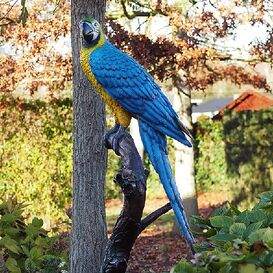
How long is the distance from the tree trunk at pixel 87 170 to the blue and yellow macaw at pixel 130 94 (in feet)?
5.32

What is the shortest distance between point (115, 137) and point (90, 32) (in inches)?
22.9

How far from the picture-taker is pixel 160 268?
809 centimetres

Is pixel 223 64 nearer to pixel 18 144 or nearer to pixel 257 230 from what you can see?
pixel 18 144

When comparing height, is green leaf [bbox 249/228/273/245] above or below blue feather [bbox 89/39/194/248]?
below

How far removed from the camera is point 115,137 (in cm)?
322

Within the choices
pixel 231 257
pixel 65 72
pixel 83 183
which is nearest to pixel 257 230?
pixel 231 257

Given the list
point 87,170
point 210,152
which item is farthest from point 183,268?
point 210,152

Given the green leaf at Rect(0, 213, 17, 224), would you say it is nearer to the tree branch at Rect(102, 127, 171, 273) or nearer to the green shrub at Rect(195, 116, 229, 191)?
the tree branch at Rect(102, 127, 171, 273)

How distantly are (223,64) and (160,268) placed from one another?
3.85 meters

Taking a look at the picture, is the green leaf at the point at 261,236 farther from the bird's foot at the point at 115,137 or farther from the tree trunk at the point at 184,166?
the tree trunk at the point at 184,166

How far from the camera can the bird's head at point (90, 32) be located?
340cm

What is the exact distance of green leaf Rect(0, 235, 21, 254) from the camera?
5.05 meters

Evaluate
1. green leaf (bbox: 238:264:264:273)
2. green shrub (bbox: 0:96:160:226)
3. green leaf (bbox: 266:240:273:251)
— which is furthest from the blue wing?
green shrub (bbox: 0:96:160:226)

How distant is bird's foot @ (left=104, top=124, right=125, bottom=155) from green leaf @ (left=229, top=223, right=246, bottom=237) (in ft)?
3.13
